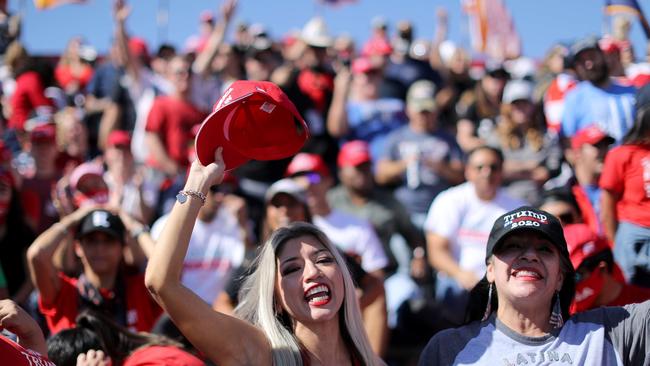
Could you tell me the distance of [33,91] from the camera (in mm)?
9195

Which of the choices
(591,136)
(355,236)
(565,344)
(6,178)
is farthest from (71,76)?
(565,344)

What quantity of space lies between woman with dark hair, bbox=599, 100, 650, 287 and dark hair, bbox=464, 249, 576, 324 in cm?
150

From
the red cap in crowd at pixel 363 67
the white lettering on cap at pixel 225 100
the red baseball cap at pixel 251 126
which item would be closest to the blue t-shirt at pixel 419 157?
the red cap in crowd at pixel 363 67

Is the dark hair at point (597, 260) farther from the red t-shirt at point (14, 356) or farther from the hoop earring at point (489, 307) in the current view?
the red t-shirt at point (14, 356)

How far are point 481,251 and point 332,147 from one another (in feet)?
7.73

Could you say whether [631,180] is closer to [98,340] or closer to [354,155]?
[354,155]

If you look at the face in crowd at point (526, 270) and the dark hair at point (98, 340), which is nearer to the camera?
the face in crowd at point (526, 270)

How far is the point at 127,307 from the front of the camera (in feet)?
17.0

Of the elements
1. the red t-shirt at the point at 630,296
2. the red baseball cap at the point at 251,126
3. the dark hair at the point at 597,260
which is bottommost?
the red t-shirt at the point at 630,296

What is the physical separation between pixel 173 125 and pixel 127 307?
3.01 m

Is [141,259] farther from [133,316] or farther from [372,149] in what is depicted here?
[372,149]

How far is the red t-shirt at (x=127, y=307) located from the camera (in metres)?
4.99

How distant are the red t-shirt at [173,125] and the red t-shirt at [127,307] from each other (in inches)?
104

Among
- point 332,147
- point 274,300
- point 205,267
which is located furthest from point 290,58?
point 274,300
